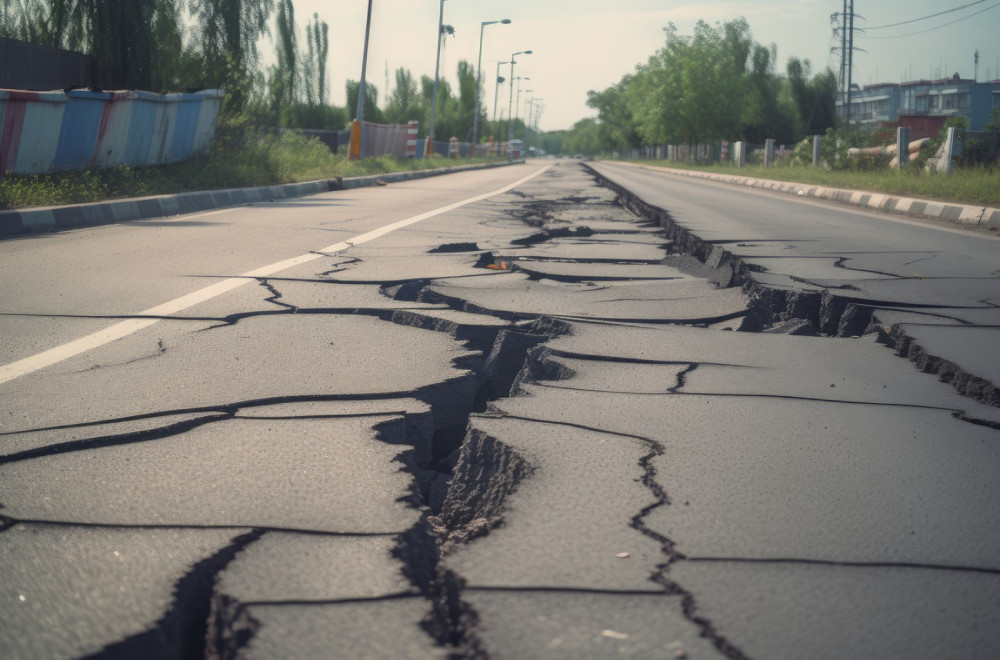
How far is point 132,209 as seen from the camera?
9.91m

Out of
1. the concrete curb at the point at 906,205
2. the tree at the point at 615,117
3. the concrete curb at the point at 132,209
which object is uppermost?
the tree at the point at 615,117

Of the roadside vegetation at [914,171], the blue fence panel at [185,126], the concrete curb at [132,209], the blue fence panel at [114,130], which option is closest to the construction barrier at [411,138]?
the roadside vegetation at [914,171]

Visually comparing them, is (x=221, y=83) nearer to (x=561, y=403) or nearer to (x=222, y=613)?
(x=561, y=403)

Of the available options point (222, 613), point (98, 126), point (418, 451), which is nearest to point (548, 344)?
point (418, 451)

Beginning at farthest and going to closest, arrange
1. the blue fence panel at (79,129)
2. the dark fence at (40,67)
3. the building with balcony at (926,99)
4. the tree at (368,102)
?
the building with balcony at (926,99), the tree at (368,102), the dark fence at (40,67), the blue fence panel at (79,129)

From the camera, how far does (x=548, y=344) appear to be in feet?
12.7

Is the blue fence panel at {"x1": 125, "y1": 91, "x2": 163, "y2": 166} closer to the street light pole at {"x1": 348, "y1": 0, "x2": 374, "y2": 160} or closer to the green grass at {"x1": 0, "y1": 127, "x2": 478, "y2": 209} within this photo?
the green grass at {"x1": 0, "y1": 127, "x2": 478, "y2": 209}

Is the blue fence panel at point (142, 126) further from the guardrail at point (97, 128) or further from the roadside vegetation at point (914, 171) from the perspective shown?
the roadside vegetation at point (914, 171)

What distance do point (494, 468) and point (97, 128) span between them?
1079 centimetres

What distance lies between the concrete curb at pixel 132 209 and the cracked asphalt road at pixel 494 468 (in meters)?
2.89

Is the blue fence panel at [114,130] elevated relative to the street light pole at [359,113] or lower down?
lower down

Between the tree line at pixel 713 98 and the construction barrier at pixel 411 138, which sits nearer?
the construction barrier at pixel 411 138

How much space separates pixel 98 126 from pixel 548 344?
964 centimetres

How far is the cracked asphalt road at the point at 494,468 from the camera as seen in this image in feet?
5.20
